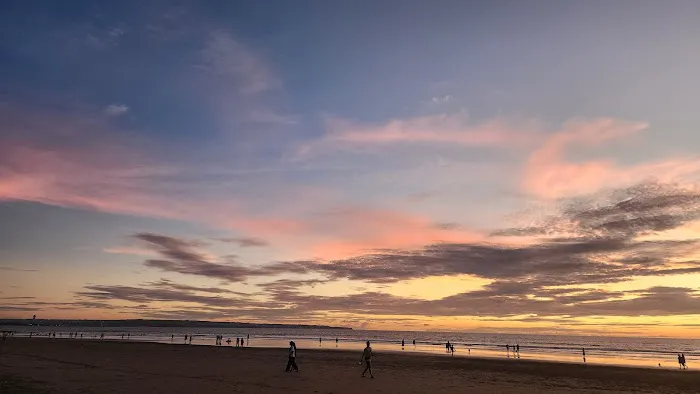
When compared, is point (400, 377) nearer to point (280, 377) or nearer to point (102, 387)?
point (280, 377)

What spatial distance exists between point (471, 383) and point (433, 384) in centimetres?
366

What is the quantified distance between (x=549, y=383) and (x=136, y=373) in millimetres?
30737

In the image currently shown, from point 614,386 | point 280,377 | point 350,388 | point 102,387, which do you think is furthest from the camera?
point 614,386

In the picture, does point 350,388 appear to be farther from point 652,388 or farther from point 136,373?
point 652,388

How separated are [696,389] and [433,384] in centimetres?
2013

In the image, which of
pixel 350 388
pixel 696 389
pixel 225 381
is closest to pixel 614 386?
pixel 696 389

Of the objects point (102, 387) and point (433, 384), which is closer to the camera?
point (102, 387)

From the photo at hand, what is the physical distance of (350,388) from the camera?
26797mm

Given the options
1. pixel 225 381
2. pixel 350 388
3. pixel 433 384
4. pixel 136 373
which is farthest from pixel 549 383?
pixel 136 373

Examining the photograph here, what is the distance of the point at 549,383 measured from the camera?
34.4 meters

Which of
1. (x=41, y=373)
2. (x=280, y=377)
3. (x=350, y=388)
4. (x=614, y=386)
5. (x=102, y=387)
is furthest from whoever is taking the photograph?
(x=614, y=386)

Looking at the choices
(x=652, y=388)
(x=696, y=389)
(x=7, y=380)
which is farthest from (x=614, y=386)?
(x=7, y=380)

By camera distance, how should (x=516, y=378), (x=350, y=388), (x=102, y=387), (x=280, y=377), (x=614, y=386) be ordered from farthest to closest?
(x=516, y=378), (x=614, y=386), (x=280, y=377), (x=350, y=388), (x=102, y=387)

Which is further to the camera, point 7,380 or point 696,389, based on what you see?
point 696,389
